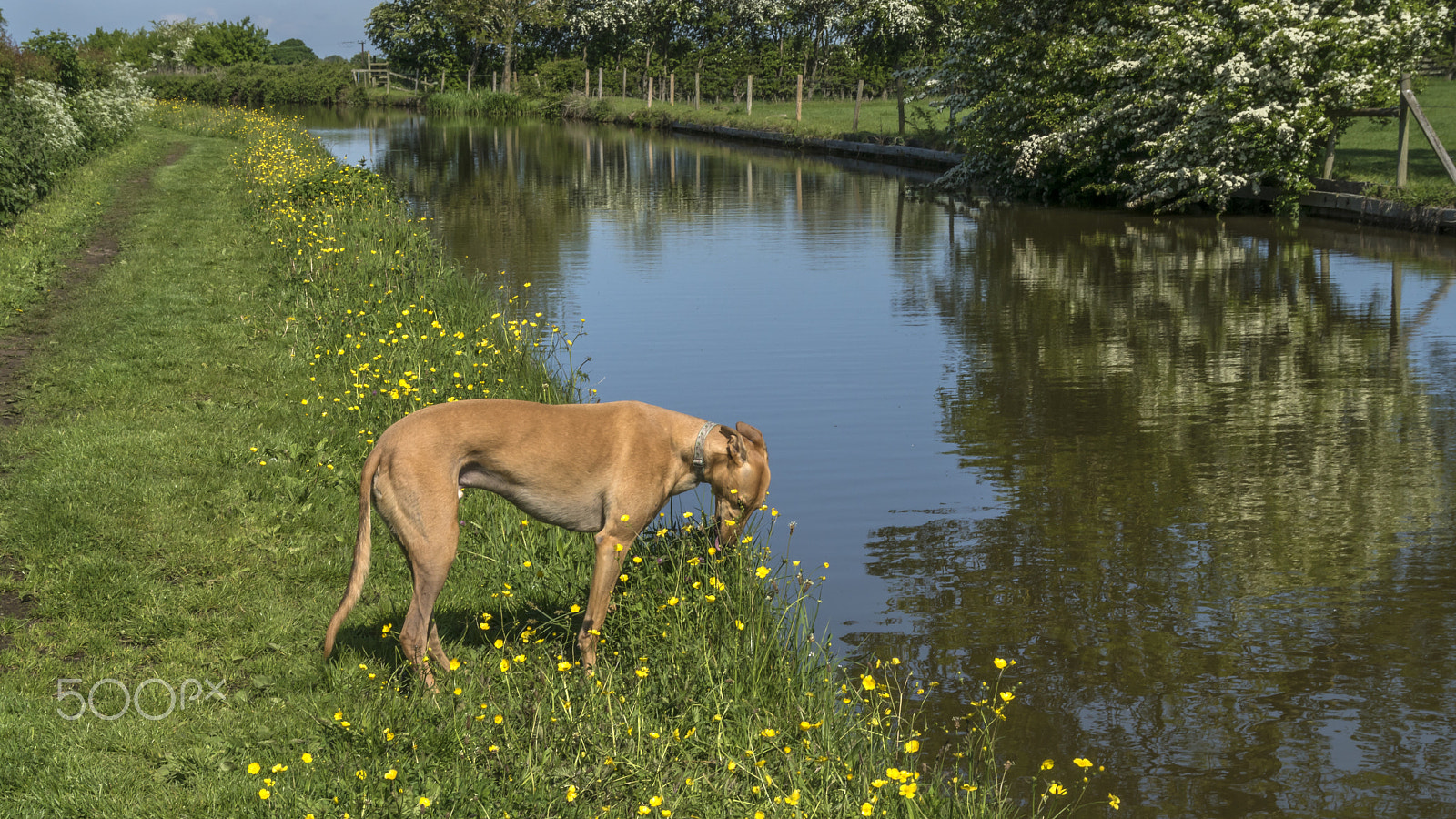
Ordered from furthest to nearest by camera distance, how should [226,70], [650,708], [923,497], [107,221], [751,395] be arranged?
[226,70] → [107,221] → [751,395] → [923,497] → [650,708]

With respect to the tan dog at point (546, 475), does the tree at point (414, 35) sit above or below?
above

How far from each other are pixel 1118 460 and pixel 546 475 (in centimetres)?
606

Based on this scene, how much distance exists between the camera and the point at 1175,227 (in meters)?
24.8

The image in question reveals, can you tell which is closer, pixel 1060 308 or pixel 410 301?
pixel 410 301

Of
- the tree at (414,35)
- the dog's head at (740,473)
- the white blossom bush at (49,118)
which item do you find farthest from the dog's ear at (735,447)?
the tree at (414,35)

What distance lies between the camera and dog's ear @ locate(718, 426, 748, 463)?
5.25 metres

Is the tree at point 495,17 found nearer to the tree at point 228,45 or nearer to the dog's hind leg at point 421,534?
the tree at point 228,45

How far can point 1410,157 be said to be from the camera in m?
27.9

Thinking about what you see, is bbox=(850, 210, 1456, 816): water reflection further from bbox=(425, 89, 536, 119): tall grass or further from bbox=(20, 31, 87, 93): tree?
bbox=(425, 89, 536, 119): tall grass

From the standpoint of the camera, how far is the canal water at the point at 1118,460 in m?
5.88

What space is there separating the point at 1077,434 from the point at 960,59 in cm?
2330

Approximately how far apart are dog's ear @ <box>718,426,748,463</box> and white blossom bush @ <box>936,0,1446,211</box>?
68.6 feet

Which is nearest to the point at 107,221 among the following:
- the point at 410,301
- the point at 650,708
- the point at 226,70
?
the point at 410,301

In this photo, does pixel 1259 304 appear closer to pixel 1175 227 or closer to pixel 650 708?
pixel 1175 227
